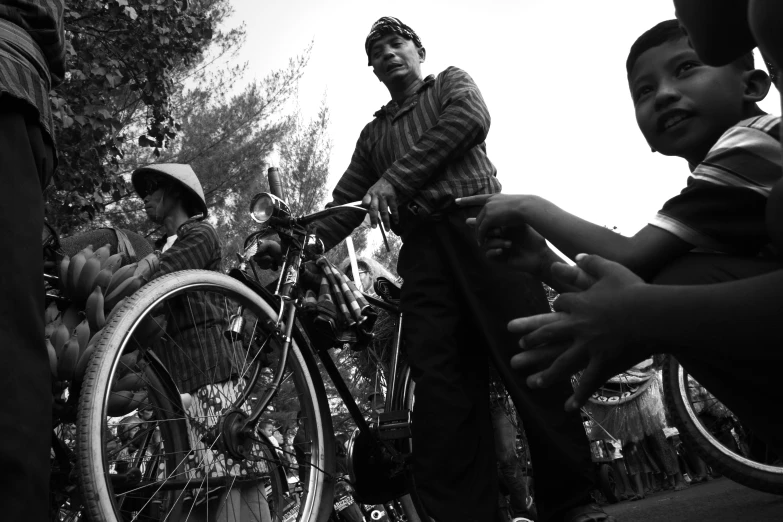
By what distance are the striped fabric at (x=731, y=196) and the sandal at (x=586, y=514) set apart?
1.51 m

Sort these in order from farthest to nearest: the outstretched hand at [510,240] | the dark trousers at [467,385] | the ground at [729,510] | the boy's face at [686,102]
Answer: the ground at [729,510], the dark trousers at [467,385], the boy's face at [686,102], the outstretched hand at [510,240]

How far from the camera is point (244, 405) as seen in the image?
2.68 metres

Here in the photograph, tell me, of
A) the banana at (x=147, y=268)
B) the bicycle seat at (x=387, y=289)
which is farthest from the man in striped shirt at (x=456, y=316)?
the banana at (x=147, y=268)

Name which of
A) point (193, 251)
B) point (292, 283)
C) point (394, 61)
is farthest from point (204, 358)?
point (394, 61)

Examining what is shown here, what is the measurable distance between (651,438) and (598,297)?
9027mm

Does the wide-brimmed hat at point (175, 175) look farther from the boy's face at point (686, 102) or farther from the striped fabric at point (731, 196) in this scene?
the striped fabric at point (731, 196)

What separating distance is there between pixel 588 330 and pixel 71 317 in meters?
1.84

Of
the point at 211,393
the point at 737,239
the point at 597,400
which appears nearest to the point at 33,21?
the point at 211,393

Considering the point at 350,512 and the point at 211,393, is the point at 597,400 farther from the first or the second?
the point at 211,393

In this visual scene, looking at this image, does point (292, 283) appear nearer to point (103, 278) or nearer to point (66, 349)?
point (103, 278)

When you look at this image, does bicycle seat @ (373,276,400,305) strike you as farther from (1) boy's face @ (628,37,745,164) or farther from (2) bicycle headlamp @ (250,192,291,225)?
(1) boy's face @ (628,37,745,164)

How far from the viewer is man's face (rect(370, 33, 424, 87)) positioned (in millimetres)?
3324

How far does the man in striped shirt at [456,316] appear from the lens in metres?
2.58

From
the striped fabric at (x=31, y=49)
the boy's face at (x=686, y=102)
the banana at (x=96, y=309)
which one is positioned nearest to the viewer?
the boy's face at (x=686, y=102)
